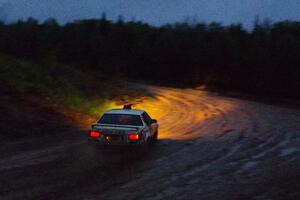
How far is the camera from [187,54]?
63.7 meters

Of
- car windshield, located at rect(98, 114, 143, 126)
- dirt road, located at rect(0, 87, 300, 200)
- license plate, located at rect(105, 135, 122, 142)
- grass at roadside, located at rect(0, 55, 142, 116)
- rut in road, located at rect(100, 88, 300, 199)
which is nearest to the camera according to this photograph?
dirt road, located at rect(0, 87, 300, 200)

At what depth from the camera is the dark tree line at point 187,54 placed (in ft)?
138

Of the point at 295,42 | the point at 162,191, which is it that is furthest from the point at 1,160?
the point at 295,42

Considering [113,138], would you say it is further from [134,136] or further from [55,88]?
[55,88]

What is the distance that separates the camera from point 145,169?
11.5 metres

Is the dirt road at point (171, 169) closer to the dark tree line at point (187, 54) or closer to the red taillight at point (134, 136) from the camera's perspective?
the red taillight at point (134, 136)

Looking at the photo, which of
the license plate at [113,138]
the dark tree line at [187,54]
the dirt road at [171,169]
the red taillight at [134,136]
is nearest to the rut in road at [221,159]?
the dirt road at [171,169]

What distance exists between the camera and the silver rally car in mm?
13227

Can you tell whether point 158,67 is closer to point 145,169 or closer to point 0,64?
point 0,64

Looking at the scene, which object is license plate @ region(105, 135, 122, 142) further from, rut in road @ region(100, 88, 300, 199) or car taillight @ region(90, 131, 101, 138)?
rut in road @ region(100, 88, 300, 199)

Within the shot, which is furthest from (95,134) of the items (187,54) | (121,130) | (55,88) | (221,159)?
(187,54)

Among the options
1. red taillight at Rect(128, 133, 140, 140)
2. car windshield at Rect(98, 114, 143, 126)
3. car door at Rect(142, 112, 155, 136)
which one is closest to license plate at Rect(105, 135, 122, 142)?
red taillight at Rect(128, 133, 140, 140)

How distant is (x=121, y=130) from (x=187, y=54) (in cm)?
5136

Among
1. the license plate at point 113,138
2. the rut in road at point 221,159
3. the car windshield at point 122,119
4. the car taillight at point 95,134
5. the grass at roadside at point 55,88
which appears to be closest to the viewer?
the rut in road at point 221,159
